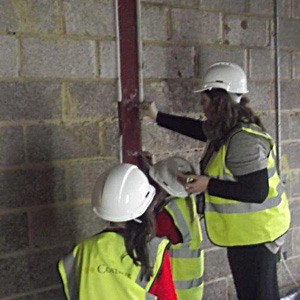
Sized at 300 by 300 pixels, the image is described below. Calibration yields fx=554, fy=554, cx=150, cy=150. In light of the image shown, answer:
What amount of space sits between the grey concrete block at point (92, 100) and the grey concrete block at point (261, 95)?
91 cm

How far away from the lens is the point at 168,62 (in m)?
2.84

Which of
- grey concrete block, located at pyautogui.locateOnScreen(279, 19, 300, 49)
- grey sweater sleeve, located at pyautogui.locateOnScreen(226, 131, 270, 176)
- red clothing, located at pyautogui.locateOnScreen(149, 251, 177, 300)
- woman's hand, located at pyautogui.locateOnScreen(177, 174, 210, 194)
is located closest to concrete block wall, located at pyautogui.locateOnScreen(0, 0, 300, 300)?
grey concrete block, located at pyautogui.locateOnScreen(279, 19, 300, 49)

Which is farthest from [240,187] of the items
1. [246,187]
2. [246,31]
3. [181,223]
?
[246,31]

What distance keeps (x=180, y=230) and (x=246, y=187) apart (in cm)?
33

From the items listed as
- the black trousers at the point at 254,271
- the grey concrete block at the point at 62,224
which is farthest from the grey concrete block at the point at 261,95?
the grey concrete block at the point at 62,224

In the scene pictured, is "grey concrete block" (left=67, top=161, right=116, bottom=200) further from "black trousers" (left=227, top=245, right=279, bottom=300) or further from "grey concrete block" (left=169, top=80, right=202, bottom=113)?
"black trousers" (left=227, top=245, right=279, bottom=300)

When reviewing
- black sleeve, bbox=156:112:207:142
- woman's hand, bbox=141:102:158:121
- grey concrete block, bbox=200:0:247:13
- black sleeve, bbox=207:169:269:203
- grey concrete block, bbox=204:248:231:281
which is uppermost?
grey concrete block, bbox=200:0:247:13

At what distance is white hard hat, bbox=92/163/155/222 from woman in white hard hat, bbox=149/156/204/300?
0.42 m

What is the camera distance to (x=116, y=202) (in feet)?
6.09

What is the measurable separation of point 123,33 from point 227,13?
0.70 meters

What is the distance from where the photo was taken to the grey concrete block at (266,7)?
316cm

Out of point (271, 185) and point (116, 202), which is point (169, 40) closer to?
point (271, 185)

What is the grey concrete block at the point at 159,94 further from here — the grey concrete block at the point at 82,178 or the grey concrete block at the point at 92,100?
the grey concrete block at the point at 82,178

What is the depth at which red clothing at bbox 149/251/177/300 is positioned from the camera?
71.8 inches
